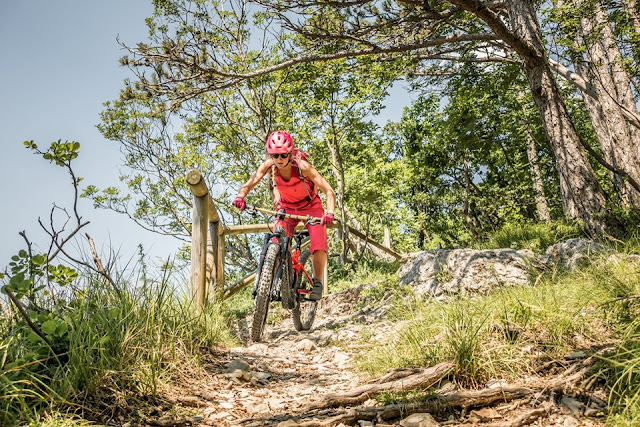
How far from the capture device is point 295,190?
5.38 meters

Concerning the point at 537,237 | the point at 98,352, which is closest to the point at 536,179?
the point at 537,237

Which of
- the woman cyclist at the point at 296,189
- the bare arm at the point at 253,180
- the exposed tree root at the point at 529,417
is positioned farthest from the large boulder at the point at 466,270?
the exposed tree root at the point at 529,417

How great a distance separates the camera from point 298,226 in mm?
6133

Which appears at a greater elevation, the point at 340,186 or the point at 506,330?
the point at 340,186

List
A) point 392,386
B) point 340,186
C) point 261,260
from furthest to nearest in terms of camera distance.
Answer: point 340,186
point 261,260
point 392,386

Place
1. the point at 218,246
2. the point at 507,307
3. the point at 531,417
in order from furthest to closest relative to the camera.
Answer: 1. the point at 218,246
2. the point at 507,307
3. the point at 531,417

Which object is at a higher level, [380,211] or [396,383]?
[380,211]

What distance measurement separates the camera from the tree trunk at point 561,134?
6082mm

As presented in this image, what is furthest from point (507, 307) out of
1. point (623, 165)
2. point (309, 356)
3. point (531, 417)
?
point (623, 165)

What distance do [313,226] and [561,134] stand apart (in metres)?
3.71

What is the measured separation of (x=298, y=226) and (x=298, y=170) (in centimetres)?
113

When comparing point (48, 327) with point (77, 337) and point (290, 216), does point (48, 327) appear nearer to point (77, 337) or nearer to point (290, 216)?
point (77, 337)

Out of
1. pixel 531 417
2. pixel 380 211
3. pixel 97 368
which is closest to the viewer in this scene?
pixel 531 417

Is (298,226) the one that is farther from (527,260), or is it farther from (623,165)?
(623,165)
